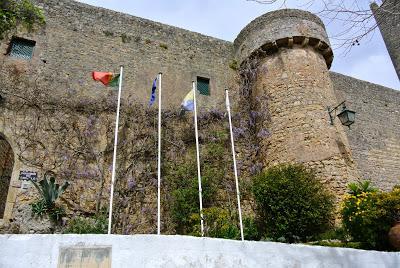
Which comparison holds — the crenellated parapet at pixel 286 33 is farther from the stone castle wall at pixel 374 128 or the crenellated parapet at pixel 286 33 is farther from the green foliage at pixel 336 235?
the green foliage at pixel 336 235

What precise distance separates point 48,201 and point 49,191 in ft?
0.68

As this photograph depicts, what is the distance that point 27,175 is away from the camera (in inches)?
325

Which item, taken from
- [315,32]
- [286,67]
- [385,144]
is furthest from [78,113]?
[385,144]

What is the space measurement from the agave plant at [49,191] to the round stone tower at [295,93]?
5390mm

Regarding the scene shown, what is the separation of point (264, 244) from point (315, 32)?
780cm

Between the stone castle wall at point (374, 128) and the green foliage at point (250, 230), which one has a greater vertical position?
the stone castle wall at point (374, 128)

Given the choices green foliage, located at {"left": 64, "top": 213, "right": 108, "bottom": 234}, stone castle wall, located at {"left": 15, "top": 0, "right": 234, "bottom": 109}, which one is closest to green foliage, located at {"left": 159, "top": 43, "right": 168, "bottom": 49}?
stone castle wall, located at {"left": 15, "top": 0, "right": 234, "bottom": 109}

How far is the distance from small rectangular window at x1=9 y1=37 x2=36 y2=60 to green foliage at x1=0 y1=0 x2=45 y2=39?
34 cm

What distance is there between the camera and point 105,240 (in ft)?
15.5

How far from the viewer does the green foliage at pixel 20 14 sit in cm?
978

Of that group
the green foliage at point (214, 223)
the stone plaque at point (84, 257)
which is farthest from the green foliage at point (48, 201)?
the stone plaque at point (84, 257)

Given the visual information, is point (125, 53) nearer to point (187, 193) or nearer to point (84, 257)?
point (187, 193)

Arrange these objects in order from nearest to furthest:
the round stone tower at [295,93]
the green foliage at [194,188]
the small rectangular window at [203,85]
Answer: the green foliage at [194,188]
the round stone tower at [295,93]
the small rectangular window at [203,85]

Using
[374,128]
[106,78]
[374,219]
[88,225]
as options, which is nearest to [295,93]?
[374,219]
